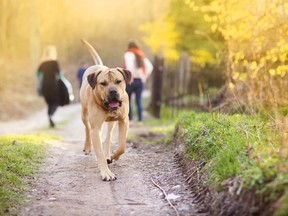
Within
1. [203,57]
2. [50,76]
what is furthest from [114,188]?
[203,57]

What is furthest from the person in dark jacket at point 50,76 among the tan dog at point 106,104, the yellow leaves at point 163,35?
the yellow leaves at point 163,35

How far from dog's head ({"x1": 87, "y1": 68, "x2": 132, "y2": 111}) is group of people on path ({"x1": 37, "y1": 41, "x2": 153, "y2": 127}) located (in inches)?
234

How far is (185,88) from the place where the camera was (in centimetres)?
1511

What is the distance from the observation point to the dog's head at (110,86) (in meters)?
5.84

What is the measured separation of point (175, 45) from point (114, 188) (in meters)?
17.7

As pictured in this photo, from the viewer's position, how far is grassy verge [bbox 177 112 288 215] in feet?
11.7

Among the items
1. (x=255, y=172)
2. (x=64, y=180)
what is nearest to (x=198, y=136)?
(x=64, y=180)

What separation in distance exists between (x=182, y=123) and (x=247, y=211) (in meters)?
4.12

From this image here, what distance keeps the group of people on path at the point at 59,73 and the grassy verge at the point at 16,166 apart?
4499mm

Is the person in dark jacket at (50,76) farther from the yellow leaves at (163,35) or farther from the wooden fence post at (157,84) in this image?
the yellow leaves at (163,35)

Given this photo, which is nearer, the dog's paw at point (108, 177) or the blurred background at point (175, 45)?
the dog's paw at point (108, 177)

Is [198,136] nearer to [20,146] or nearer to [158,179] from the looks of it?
[158,179]

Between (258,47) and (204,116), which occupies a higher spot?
(258,47)

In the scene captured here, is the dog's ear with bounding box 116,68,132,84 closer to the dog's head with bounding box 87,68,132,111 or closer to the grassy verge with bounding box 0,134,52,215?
the dog's head with bounding box 87,68,132,111
